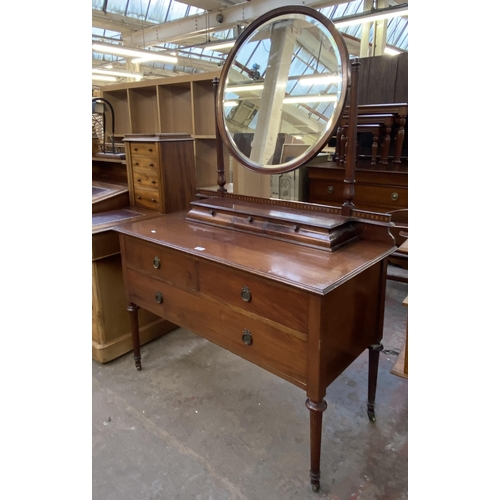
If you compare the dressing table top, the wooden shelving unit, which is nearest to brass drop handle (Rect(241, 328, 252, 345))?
the dressing table top

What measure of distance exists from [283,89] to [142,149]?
939mm

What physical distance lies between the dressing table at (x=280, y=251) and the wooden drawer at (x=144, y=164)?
0.42 meters

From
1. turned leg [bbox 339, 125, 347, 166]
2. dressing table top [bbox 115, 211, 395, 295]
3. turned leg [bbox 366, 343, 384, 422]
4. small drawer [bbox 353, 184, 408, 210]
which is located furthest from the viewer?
turned leg [bbox 339, 125, 347, 166]

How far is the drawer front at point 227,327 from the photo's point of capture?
1270mm

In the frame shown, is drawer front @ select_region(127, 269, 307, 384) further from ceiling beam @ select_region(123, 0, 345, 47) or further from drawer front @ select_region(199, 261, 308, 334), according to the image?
ceiling beam @ select_region(123, 0, 345, 47)

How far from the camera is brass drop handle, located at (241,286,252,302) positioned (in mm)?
1327

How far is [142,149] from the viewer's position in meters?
2.23

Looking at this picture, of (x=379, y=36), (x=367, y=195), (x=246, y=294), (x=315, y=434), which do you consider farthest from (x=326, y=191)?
(x=379, y=36)

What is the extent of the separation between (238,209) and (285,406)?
95 cm

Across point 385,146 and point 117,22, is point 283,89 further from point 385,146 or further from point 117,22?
point 117,22

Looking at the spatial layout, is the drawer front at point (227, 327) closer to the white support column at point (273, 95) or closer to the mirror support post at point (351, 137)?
the mirror support post at point (351, 137)

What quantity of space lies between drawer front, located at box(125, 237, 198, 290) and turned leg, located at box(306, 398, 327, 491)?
24.6 inches

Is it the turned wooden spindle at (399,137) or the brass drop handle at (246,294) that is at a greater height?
the turned wooden spindle at (399,137)

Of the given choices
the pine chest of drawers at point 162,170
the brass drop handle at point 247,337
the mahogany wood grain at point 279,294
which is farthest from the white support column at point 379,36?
the brass drop handle at point 247,337
